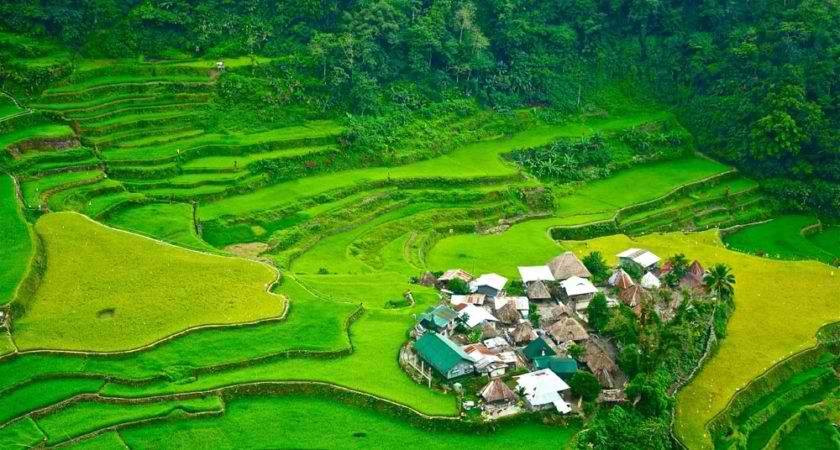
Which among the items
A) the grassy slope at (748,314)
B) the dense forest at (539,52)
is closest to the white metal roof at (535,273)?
the grassy slope at (748,314)

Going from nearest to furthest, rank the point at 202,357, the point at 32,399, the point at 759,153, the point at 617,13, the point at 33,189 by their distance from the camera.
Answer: the point at 32,399 < the point at 202,357 < the point at 33,189 < the point at 759,153 < the point at 617,13

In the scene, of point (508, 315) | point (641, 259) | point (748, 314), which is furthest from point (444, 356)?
point (748, 314)

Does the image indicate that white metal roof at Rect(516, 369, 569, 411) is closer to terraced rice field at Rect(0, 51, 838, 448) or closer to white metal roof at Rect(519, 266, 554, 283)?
terraced rice field at Rect(0, 51, 838, 448)

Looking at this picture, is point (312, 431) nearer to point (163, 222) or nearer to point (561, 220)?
point (163, 222)

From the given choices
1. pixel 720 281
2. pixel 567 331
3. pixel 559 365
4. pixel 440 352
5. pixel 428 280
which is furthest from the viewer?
pixel 428 280

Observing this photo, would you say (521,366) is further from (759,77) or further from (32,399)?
(759,77)

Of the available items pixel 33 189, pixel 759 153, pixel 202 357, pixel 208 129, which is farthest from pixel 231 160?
pixel 759 153
